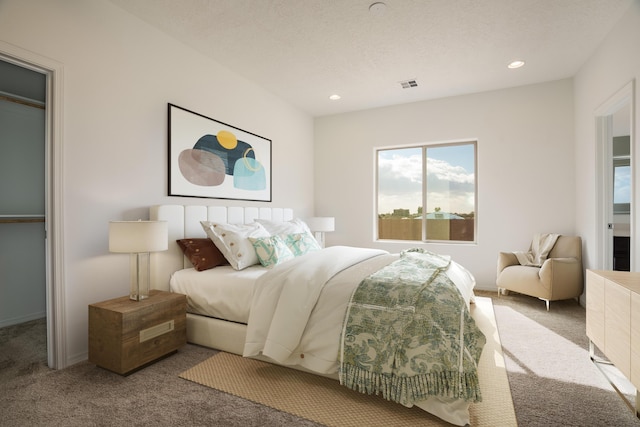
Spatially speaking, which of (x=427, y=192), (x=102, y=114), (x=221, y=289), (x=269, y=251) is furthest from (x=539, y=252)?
(x=102, y=114)

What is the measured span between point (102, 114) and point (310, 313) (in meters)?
2.24

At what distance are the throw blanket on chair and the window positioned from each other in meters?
0.80

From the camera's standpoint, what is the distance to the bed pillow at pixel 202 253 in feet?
9.12

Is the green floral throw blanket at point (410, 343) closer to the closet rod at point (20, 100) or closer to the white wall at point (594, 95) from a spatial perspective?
the white wall at point (594, 95)

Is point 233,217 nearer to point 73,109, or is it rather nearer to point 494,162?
point 73,109

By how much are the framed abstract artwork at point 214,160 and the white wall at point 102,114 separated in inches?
4.5

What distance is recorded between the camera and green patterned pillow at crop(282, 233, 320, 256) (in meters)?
3.20

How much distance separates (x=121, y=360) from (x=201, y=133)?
221 cm

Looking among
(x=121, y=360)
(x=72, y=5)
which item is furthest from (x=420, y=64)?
(x=121, y=360)

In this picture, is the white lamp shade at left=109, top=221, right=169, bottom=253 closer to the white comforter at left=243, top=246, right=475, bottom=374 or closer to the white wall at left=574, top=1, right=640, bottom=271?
the white comforter at left=243, top=246, right=475, bottom=374

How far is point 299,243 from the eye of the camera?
3.27 m

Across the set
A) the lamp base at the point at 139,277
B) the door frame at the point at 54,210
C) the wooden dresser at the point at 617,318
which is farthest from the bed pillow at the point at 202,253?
the wooden dresser at the point at 617,318

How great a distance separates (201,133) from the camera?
3357 mm

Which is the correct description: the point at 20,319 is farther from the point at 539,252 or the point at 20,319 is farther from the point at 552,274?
the point at 539,252
